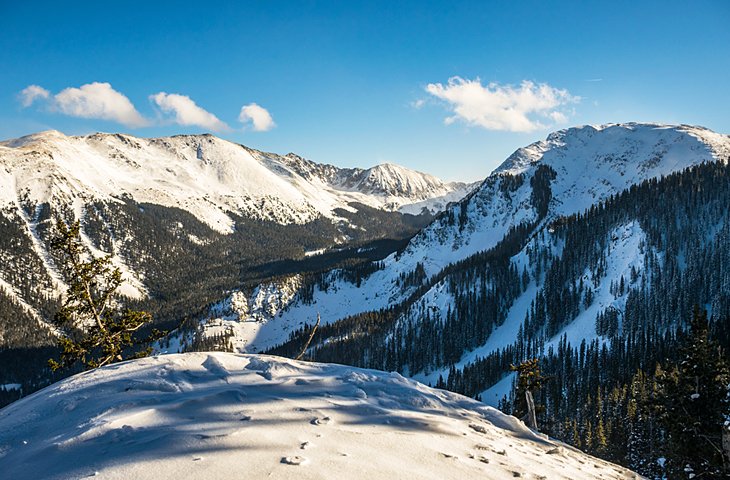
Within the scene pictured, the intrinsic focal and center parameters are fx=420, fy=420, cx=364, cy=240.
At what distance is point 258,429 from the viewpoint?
29.2ft

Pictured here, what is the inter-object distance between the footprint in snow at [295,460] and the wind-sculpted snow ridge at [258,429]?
4cm

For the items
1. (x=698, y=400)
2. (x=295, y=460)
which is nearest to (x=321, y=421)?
(x=295, y=460)

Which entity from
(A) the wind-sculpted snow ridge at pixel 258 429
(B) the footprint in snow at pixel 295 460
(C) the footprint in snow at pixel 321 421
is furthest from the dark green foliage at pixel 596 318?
(B) the footprint in snow at pixel 295 460

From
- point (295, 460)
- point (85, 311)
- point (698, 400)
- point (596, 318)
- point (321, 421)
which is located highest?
point (295, 460)

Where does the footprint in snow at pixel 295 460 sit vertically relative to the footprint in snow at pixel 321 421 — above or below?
above

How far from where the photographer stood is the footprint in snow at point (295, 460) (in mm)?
7239

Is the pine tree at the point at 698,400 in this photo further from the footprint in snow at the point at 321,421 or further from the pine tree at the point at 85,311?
the pine tree at the point at 85,311

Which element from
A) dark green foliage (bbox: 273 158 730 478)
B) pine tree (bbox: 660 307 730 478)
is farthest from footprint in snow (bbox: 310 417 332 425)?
dark green foliage (bbox: 273 158 730 478)

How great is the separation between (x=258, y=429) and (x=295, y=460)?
Result: 1.93m

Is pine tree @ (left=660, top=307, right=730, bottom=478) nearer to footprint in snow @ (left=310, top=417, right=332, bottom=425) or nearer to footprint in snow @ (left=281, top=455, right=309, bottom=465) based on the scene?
footprint in snow @ (left=310, top=417, right=332, bottom=425)

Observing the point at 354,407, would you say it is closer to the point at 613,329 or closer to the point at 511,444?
the point at 511,444

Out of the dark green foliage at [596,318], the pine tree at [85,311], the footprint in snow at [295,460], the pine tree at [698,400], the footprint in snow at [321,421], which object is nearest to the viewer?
the footprint in snow at [295,460]

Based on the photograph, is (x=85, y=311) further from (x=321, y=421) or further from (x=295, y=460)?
(x=295, y=460)

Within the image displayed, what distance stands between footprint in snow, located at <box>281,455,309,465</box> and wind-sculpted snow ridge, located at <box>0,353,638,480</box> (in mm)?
35
